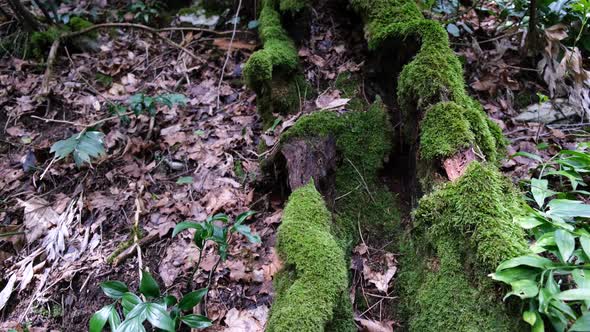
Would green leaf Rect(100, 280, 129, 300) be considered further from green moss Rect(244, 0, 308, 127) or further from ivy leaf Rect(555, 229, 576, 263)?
ivy leaf Rect(555, 229, 576, 263)

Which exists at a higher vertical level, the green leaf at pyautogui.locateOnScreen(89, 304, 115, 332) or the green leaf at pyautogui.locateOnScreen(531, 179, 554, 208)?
the green leaf at pyautogui.locateOnScreen(531, 179, 554, 208)

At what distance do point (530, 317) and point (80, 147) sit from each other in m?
3.28

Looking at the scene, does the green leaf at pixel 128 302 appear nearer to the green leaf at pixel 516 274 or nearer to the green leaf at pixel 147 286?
the green leaf at pixel 147 286

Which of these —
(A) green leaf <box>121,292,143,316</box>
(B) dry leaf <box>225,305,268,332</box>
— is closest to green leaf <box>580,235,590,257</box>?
(B) dry leaf <box>225,305,268,332</box>

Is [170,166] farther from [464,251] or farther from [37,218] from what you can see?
[464,251]

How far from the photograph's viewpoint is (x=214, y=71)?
473 centimetres

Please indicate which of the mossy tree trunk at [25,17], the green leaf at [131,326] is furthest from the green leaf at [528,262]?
the mossy tree trunk at [25,17]

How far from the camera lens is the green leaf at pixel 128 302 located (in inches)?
85.7

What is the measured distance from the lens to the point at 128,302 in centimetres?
220

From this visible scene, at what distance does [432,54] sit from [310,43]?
158 cm

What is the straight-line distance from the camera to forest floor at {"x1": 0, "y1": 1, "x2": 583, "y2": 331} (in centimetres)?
274

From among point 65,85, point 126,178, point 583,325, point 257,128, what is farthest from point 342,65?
point 65,85

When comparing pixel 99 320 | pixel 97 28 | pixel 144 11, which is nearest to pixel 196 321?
pixel 99 320

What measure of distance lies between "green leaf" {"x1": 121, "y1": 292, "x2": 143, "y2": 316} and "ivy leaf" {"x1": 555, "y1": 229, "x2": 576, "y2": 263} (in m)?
2.12
